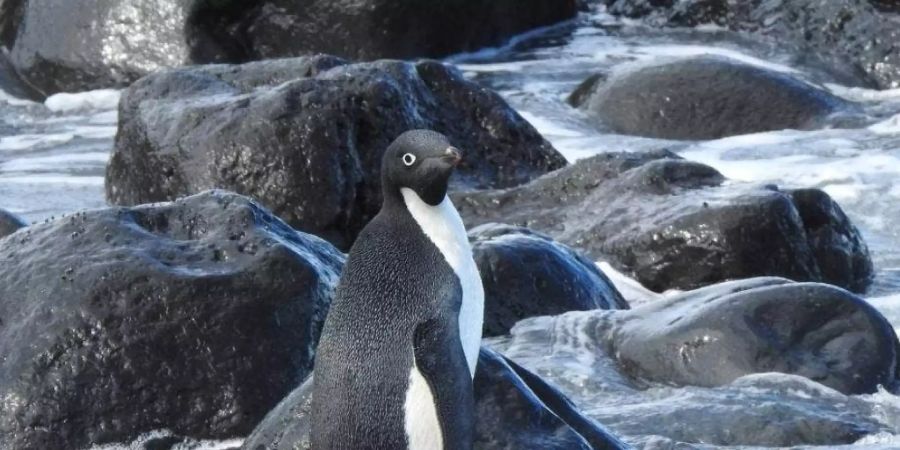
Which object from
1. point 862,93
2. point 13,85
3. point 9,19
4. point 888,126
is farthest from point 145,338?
point 9,19

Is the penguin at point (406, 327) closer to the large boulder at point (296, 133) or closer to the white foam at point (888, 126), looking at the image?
the large boulder at point (296, 133)

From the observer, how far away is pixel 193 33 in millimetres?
14625

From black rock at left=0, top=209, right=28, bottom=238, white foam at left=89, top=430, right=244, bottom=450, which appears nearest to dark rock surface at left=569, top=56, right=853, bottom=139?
black rock at left=0, top=209, right=28, bottom=238

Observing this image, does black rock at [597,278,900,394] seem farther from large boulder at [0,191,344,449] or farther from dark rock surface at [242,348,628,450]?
dark rock surface at [242,348,628,450]

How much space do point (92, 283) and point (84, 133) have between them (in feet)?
25.4

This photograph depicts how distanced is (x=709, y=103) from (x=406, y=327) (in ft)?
29.2

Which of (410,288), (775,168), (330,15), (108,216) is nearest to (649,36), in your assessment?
(330,15)

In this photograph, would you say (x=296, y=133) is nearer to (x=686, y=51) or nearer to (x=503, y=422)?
(x=503, y=422)

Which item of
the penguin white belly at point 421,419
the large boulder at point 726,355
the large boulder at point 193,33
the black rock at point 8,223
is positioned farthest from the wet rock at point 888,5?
the penguin white belly at point 421,419

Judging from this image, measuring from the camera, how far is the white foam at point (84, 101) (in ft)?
47.3

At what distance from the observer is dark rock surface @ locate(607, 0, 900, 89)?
15.2 meters

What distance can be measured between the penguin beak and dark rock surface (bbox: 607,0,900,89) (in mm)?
10888

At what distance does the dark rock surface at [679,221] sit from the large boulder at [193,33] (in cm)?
523

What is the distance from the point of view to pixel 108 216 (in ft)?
20.8
